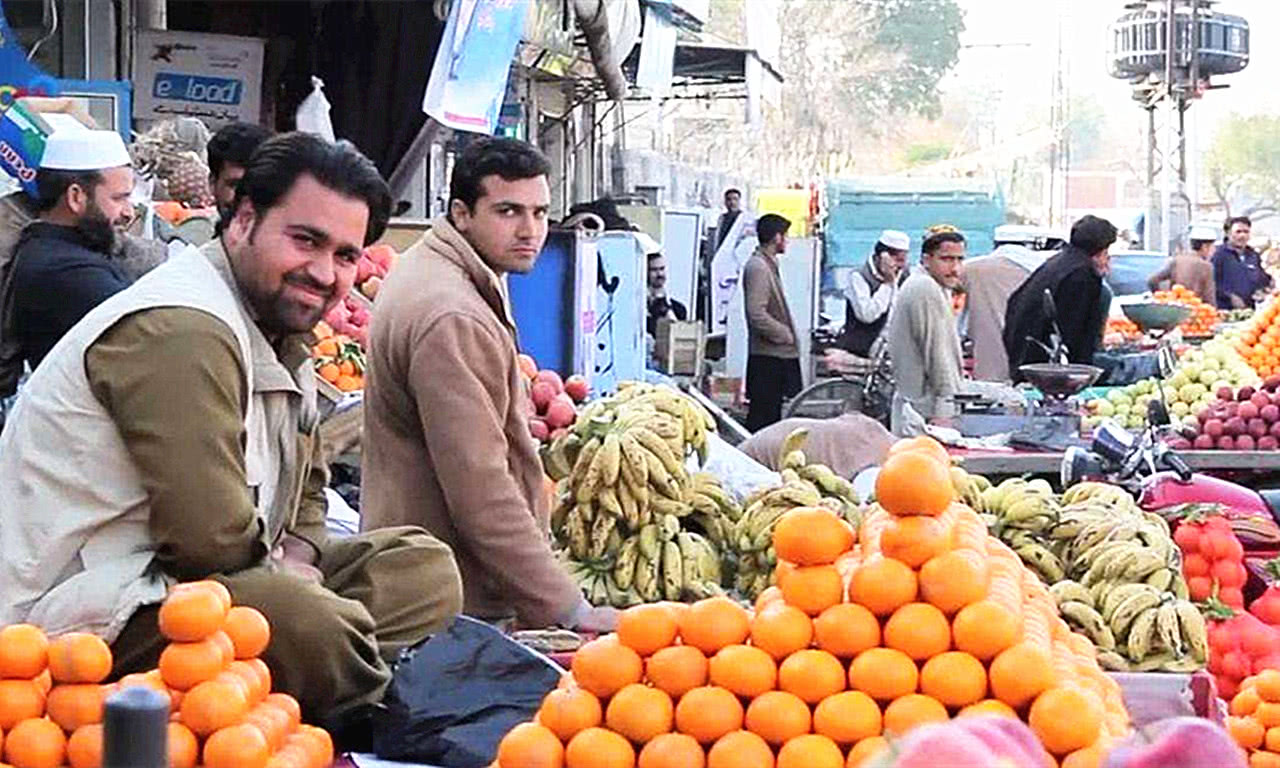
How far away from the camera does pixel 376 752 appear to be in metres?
3.73

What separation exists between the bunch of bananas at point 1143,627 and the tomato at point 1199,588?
3.09 feet

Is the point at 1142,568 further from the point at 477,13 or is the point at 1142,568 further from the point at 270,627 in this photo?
the point at 477,13

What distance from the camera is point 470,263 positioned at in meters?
5.00

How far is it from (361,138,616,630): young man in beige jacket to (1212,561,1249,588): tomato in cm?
214

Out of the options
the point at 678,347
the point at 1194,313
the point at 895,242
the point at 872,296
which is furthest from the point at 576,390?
the point at 1194,313

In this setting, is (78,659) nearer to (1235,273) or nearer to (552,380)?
(552,380)

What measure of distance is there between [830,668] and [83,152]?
155 inches

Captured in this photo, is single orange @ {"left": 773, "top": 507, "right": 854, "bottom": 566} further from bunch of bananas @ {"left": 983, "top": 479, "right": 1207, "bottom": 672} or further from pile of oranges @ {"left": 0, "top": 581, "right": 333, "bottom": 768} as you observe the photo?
bunch of bananas @ {"left": 983, "top": 479, "right": 1207, "bottom": 672}

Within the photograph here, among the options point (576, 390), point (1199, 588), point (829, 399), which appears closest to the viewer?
point (1199, 588)

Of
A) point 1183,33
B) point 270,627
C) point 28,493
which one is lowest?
point 270,627

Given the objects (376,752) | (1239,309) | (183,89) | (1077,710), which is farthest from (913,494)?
(1239,309)

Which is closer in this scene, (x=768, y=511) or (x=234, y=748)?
(x=234, y=748)

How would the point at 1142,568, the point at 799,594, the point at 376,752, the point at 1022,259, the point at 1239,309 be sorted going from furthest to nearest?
the point at 1239,309
the point at 1022,259
the point at 1142,568
the point at 376,752
the point at 799,594

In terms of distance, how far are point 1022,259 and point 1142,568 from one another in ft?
36.6
